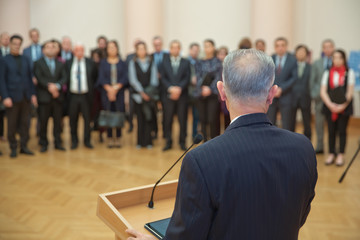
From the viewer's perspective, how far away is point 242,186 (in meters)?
1.17

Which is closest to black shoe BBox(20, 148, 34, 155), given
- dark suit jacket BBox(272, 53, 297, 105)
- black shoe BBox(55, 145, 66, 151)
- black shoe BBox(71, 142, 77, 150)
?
black shoe BBox(55, 145, 66, 151)

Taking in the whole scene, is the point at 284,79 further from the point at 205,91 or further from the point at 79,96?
the point at 79,96

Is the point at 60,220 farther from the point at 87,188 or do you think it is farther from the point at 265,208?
the point at 265,208

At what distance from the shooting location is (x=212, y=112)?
635 centimetres

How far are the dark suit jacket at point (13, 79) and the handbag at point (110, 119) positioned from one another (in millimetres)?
1228

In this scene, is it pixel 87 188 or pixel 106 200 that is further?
pixel 87 188

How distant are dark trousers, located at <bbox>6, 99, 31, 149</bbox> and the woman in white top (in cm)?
457

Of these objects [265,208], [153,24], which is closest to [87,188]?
[265,208]

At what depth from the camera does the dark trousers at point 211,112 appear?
6340 millimetres

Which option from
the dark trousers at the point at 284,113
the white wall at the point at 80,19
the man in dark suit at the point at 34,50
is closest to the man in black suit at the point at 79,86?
the man in dark suit at the point at 34,50

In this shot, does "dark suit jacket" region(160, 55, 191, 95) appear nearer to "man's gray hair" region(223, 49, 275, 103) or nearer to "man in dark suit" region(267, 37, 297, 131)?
"man in dark suit" region(267, 37, 297, 131)

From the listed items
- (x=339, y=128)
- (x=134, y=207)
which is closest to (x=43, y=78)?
(x=339, y=128)

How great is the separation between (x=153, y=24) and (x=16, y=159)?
506cm

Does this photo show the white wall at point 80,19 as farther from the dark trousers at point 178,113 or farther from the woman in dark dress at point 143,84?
the dark trousers at point 178,113
